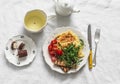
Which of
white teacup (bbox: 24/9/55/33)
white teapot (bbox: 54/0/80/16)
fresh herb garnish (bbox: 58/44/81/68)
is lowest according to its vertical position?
fresh herb garnish (bbox: 58/44/81/68)

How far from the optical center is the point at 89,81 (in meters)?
0.89

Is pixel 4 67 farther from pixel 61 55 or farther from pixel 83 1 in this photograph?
pixel 83 1

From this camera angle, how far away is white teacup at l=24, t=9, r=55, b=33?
35.2 inches

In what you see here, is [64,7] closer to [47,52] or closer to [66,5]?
[66,5]

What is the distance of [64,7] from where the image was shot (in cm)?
87

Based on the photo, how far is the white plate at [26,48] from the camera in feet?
2.91

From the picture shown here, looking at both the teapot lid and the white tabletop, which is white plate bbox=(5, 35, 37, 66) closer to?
the white tabletop

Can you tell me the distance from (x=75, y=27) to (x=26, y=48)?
17 centimetres

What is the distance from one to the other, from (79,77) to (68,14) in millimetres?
202

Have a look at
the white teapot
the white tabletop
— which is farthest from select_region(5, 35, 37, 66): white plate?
the white teapot

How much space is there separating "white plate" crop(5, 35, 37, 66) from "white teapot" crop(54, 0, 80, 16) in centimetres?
13

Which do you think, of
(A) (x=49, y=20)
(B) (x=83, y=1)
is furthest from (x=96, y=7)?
(A) (x=49, y=20)

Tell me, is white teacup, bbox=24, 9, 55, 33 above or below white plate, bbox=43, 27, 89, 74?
above

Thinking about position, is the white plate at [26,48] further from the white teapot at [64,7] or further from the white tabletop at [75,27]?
the white teapot at [64,7]
